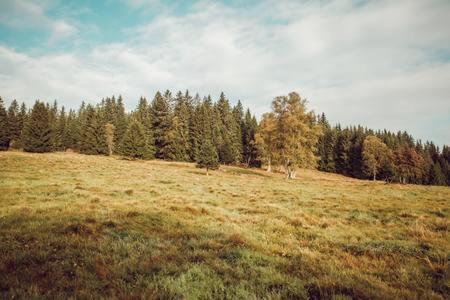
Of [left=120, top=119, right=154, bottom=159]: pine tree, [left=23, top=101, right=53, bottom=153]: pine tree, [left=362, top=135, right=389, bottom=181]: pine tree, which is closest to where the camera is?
[left=120, top=119, right=154, bottom=159]: pine tree

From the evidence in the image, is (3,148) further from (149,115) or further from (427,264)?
(427,264)

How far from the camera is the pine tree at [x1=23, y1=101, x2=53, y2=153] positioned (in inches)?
2313

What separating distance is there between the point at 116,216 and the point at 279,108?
37543mm

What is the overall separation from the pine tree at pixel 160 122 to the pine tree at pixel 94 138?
49.2ft

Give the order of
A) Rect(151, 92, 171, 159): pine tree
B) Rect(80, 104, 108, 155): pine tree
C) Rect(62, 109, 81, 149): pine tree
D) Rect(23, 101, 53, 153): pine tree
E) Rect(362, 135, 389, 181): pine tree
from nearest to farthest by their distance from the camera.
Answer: Rect(23, 101, 53, 153): pine tree
Rect(151, 92, 171, 159): pine tree
Rect(80, 104, 108, 155): pine tree
Rect(362, 135, 389, 181): pine tree
Rect(62, 109, 81, 149): pine tree

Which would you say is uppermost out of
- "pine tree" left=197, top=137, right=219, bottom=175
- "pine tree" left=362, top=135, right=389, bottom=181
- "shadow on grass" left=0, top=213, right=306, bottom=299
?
"pine tree" left=362, top=135, right=389, bottom=181

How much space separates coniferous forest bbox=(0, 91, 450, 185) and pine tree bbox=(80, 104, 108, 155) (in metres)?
0.25

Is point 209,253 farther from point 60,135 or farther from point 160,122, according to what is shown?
point 60,135

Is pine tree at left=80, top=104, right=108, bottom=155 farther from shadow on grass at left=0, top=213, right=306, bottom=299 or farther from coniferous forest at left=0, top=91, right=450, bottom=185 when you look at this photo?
shadow on grass at left=0, top=213, right=306, bottom=299

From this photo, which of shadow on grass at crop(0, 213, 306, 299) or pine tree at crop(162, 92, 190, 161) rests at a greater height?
pine tree at crop(162, 92, 190, 161)

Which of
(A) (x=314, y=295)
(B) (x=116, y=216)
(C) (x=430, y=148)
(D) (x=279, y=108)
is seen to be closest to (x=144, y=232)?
(B) (x=116, y=216)

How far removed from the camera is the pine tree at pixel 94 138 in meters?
70.6

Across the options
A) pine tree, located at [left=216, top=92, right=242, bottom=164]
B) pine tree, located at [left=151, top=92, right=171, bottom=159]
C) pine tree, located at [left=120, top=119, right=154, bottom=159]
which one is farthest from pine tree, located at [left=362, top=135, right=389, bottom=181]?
pine tree, located at [left=120, top=119, right=154, bottom=159]

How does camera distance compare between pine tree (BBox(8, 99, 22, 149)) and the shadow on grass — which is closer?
the shadow on grass
